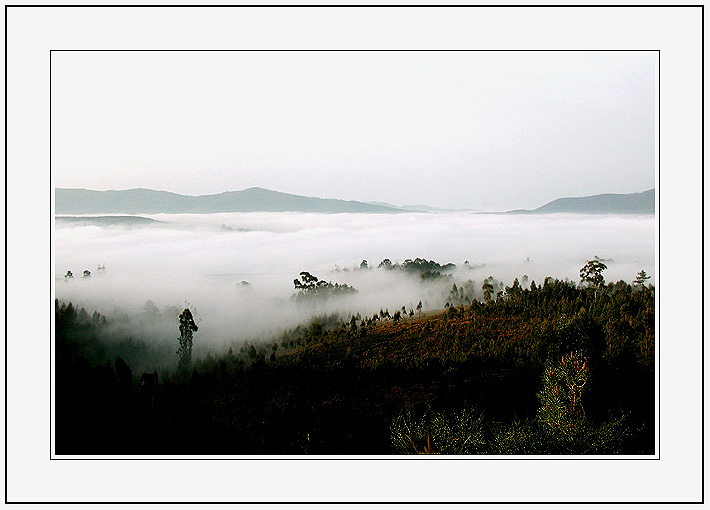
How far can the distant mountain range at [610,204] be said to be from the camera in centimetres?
302

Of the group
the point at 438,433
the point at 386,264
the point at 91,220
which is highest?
the point at 91,220

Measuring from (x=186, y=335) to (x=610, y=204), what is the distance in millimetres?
2052

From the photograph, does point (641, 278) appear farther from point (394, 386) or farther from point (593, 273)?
point (394, 386)

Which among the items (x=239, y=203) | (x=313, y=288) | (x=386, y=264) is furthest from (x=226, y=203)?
(x=386, y=264)

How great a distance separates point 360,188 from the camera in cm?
315

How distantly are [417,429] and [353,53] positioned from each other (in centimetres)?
175

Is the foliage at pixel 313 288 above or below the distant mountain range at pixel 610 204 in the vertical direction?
below

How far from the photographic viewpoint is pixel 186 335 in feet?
10.2

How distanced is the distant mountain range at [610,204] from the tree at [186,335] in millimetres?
1791

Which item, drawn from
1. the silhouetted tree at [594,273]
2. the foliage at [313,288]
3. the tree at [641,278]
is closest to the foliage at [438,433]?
the foliage at [313,288]

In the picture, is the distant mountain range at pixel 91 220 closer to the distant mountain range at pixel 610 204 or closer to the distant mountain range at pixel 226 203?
the distant mountain range at pixel 226 203

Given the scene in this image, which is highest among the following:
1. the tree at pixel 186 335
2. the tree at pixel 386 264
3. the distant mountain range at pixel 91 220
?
the distant mountain range at pixel 91 220
